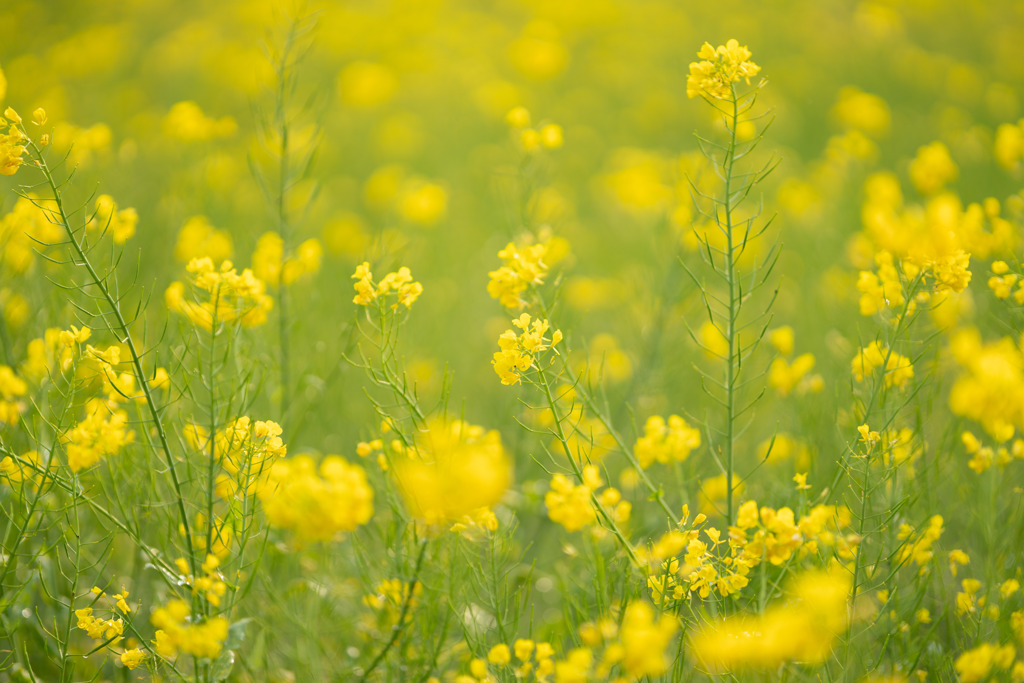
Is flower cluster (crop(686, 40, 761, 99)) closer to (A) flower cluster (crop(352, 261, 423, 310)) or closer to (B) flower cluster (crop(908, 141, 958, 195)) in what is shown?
(A) flower cluster (crop(352, 261, 423, 310))

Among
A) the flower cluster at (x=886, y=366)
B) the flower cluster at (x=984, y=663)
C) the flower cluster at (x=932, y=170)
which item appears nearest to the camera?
the flower cluster at (x=984, y=663)

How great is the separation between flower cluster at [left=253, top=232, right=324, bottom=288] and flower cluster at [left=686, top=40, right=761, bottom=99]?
4.36 ft

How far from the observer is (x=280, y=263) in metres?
2.21

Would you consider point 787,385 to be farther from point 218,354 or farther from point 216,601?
point 218,354

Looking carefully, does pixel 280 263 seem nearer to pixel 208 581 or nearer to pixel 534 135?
pixel 534 135

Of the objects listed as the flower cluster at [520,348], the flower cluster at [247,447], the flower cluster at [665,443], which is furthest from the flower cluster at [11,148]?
the flower cluster at [665,443]

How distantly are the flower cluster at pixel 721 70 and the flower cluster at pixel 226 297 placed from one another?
110 centimetres

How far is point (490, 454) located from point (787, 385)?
1.25 m

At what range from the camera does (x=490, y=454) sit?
1.43 metres

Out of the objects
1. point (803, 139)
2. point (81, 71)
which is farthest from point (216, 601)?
point (803, 139)

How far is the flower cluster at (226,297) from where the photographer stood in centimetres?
155

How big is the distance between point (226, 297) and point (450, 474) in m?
0.76

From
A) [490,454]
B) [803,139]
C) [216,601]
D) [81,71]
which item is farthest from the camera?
[803,139]

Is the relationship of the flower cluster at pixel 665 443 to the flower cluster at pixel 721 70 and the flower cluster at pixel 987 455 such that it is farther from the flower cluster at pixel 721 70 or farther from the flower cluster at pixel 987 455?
the flower cluster at pixel 721 70
